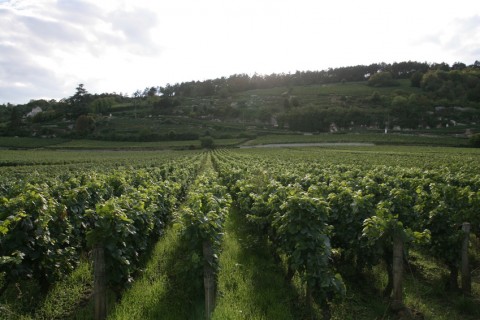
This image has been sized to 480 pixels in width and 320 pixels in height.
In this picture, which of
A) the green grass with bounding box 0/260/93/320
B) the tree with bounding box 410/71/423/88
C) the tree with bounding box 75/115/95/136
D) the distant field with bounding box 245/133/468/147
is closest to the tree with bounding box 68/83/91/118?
the tree with bounding box 75/115/95/136

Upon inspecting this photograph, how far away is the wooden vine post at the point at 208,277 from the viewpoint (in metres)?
6.53

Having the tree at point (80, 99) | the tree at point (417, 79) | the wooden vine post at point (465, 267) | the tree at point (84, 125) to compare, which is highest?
the tree at point (417, 79)

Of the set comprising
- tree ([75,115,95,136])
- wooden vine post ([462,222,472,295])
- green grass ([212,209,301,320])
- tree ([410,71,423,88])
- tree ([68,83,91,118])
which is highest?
tree ([410,71,423,88])

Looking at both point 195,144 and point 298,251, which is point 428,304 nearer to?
point 298,251

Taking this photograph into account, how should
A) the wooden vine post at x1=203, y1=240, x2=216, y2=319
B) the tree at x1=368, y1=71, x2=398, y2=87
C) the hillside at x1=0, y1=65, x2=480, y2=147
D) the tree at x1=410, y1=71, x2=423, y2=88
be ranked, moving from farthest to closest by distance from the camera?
the tree at x1=368, y1=71, x2=398, y2=87 < the tree at x1=410, y1=71, x2=423, y2=88 < the hillside at x1=0, y1=65, x2=480, y2=147 < the wooden vine post at x1=203, y1=240, x2=216, y2=319

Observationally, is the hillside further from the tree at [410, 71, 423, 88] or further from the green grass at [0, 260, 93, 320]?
the green grass at [0, 260, 93, 320]

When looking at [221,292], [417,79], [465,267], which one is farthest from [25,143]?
[417,79]

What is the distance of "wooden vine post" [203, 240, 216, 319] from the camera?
6.53 metres

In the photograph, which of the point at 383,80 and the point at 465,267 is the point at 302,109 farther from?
the point at 465,267

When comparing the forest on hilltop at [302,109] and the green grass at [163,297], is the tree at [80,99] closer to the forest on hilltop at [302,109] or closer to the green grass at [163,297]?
the forest on hilltop at [302,109]

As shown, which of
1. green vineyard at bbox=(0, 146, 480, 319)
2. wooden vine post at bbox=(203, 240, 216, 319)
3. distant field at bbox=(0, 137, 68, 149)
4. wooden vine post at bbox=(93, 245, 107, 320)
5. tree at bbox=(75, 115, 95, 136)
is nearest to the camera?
wooden vine post at bbox=(93, 245, 107, 320)

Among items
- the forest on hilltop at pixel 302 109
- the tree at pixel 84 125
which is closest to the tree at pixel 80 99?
the forest on hilltop at pixel 302 109

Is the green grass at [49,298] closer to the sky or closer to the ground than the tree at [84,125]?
closer to the ground

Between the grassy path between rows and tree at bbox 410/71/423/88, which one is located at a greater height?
tree at bbox 410/71/423/88
